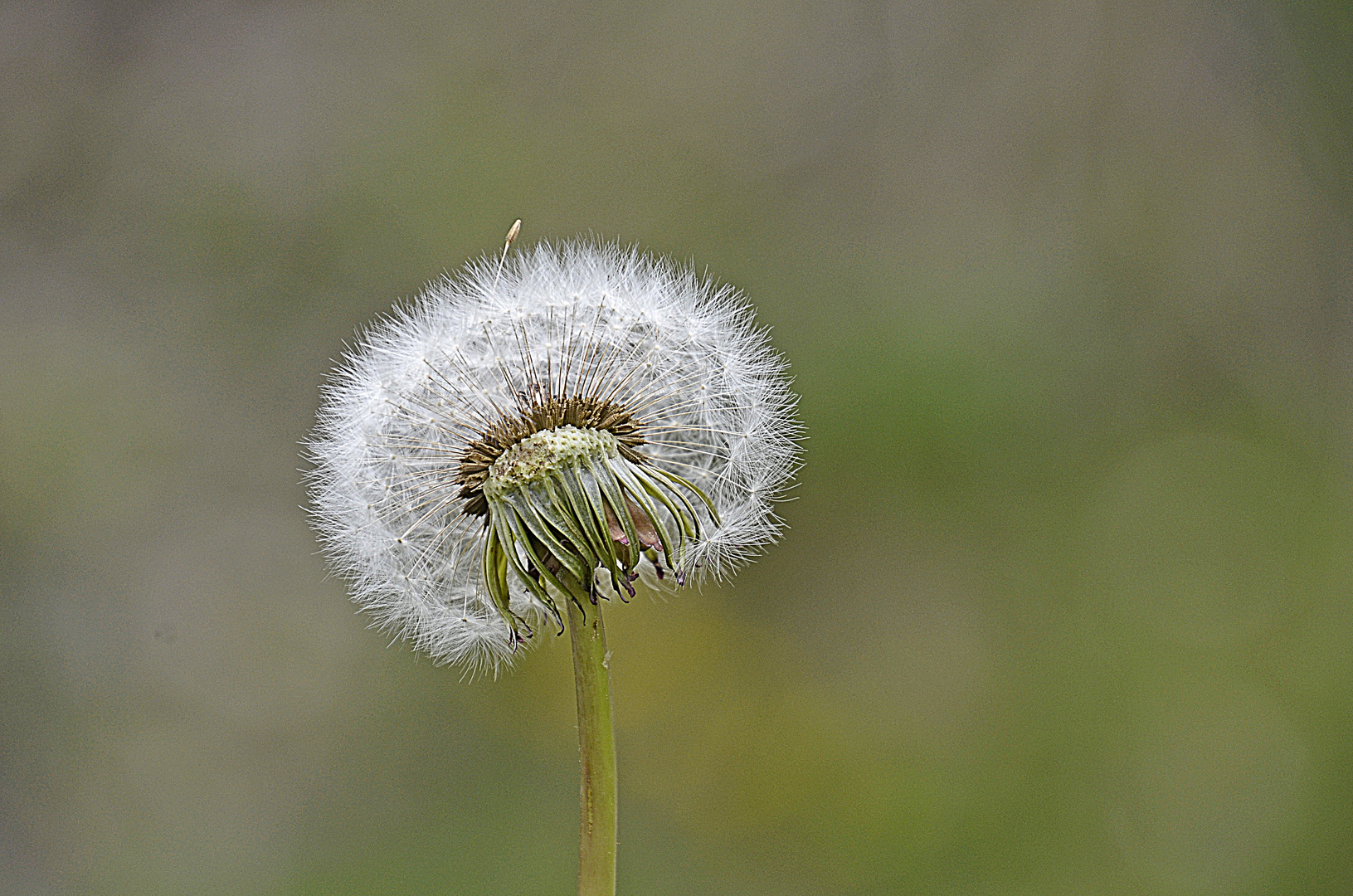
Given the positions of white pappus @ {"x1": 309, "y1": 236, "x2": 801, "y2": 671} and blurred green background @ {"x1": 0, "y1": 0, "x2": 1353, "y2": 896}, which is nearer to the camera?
white pappus @ {"x1": 309, "y1": 236, "x2": 801, "y2": 671}

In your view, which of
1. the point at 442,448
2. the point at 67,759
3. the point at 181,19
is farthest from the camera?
the point at 181,19

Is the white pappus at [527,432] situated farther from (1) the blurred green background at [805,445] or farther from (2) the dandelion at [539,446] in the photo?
(1) the blurred green background at [805,445]

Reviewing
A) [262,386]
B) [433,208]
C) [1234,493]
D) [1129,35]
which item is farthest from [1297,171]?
[262,386]

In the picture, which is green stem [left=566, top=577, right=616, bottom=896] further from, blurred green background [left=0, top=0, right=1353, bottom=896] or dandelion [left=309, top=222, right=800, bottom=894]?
blurred green background [left=0, top=0, right=1353, bottom=896]

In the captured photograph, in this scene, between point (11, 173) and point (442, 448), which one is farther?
point (11, 173)

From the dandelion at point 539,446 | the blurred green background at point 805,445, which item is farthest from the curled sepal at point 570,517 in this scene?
the blurred green background at point 805,445

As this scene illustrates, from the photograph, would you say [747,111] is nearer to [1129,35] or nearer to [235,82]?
[1129,35]

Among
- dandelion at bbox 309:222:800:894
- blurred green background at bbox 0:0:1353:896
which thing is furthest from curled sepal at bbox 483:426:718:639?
blurred green background at bbox 0:0:1353:896
